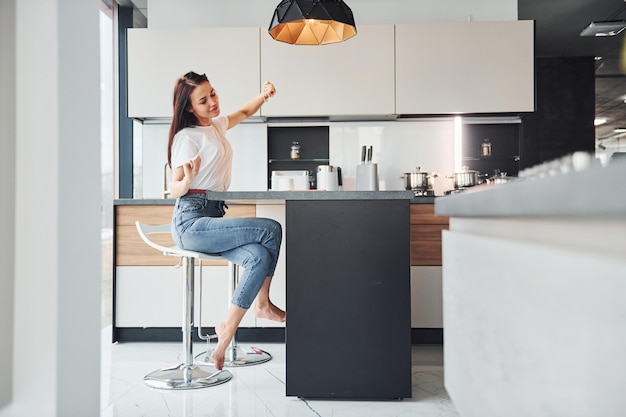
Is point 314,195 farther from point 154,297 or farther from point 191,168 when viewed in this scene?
point 154,297

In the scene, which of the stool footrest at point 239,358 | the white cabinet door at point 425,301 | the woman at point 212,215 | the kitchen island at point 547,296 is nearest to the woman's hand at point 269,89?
the woman at point 212,215

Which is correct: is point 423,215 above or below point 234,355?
above

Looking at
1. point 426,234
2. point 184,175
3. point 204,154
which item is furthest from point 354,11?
point 184,175

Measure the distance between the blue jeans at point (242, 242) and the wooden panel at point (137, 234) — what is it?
121 cm

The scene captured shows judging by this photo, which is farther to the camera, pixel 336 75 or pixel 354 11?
A: pixel 354 11

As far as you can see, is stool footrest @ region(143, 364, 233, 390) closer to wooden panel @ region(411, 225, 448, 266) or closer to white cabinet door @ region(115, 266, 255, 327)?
white cabinet door @ region(115, 266, 255, 327)

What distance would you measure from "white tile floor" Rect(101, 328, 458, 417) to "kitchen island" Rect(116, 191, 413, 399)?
0.08 meters

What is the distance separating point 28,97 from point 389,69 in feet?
9.99

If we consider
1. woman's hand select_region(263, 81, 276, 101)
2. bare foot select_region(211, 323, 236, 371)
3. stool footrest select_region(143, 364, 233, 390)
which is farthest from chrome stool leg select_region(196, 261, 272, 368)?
woman's hand select_region(263, 81, 276, 101)

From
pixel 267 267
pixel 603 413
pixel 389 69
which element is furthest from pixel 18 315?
pixel 389 69

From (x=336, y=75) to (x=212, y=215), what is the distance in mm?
1861

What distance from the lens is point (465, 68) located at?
4.39 m

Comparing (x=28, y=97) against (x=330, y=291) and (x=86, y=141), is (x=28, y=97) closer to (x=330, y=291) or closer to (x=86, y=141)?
(x=86, y=141)

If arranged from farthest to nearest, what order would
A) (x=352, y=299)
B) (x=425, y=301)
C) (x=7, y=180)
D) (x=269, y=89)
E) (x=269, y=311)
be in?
(x=425, y=301) → (x=269, y=89) → (x=269, y=311) → (x=352, y=299) → (x=7, y=180)
